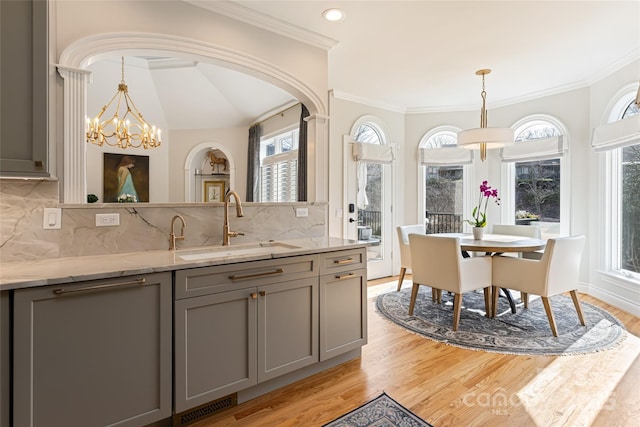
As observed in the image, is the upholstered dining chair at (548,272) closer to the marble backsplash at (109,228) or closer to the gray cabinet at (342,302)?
the gray cabinet at (342,302)

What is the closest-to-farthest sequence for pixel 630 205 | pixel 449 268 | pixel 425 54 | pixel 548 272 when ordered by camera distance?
1. pixel 548 272
2. pixel 449 268
3. pixel 425 54
4. pixel 630 205

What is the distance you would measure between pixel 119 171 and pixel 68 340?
4.51 m

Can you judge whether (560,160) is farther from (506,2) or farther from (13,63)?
(13,63)

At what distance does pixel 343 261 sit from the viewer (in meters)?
2.35

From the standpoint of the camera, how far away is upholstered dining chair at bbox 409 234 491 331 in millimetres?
2959

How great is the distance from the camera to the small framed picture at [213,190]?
6165 mm

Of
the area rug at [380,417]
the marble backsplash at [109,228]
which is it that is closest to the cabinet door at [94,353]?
the marble backsplash at [109,228]

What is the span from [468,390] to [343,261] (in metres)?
1.16

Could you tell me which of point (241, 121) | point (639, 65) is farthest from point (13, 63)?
point (639, 65)

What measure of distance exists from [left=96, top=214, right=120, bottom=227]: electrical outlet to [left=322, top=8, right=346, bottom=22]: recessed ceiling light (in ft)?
7.23

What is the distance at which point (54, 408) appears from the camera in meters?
1.40

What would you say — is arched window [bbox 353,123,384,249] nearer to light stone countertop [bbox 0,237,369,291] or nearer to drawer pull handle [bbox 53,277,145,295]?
light stone countertop [bbox 0,237,369,291]

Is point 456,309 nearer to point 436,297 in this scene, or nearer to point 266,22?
point 436,297

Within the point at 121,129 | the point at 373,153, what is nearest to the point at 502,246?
the point at 373,153
